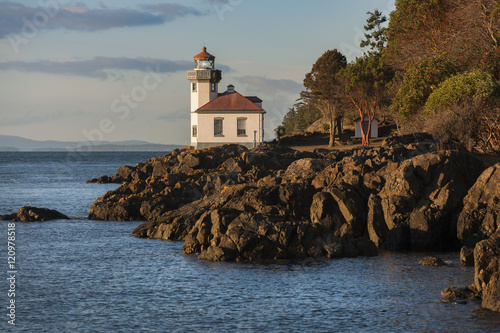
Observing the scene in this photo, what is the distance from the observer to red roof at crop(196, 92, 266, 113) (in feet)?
234

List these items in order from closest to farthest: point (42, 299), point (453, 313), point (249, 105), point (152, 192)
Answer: point (453, 313)
point (42, 299)
point (152, 192)
point (249, 105)

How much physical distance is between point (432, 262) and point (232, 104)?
170 feet

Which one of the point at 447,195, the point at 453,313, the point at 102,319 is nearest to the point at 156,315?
the point at 102,319

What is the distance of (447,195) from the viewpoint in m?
26.4

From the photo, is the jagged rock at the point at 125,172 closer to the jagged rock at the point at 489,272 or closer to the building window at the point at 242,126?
the building window at the point at 242,126

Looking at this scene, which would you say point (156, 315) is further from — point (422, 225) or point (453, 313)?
point (422, 225)

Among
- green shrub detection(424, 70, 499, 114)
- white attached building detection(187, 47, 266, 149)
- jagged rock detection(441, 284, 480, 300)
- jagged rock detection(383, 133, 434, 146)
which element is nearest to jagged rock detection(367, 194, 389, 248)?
jagged rock detection(441, 284, 480, 300)

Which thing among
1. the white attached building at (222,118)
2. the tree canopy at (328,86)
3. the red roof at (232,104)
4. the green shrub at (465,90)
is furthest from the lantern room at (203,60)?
the green shrub at (465,90)

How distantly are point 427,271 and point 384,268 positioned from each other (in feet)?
5.02

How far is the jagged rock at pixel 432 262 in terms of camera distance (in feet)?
73.0

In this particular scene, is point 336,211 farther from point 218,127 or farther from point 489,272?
point 218,127

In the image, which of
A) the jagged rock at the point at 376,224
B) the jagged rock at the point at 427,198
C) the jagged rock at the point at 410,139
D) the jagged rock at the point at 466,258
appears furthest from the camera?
the jagged rock at the point at 410,139

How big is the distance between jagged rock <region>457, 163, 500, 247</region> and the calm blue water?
146 cm

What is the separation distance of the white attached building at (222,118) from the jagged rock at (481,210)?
149ft
